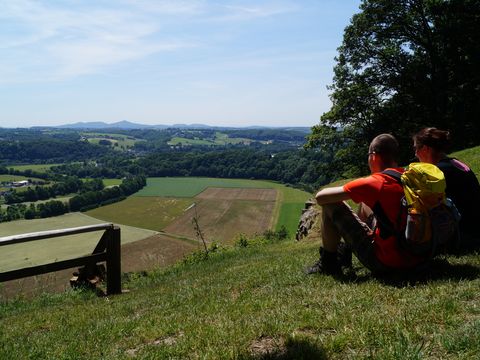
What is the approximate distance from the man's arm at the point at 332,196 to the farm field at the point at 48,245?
39133 mm

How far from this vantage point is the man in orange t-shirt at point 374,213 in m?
5.00

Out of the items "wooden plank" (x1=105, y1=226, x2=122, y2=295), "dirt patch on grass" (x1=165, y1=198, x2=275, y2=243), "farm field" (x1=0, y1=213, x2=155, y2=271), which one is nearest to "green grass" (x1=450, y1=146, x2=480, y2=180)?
"wooden plank" (x1=105, y1=226, x2=122, y2=295)

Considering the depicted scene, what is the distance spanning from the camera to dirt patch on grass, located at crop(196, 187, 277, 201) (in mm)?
88238

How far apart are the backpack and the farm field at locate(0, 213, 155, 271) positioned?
4003 cm

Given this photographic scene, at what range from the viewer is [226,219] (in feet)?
222

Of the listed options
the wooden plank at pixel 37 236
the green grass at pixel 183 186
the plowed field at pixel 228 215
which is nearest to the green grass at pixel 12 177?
the green grass at pixel 183 186

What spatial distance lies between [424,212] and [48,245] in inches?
2297

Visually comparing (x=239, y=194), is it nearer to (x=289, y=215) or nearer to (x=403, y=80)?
(x=289, y=215)

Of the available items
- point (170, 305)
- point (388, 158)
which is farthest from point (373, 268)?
point (170, 305)

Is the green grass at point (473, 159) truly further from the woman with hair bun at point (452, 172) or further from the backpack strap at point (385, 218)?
the backpack strap at point (385, 218)

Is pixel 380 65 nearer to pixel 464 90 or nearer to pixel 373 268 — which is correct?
pixel 464 90

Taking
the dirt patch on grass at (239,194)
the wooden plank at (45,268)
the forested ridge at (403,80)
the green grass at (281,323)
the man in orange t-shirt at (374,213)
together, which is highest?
the forested ridge at (403,80)

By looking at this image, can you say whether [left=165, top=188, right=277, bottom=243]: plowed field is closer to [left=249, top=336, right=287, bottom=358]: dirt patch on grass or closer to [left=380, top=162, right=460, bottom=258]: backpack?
[left=380, top=162, right=460, bottom=258]: backpack

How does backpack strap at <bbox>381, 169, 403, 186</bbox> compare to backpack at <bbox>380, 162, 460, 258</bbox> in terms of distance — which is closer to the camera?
backpack at <bbox>380, 162, 460, 258</bbox>
